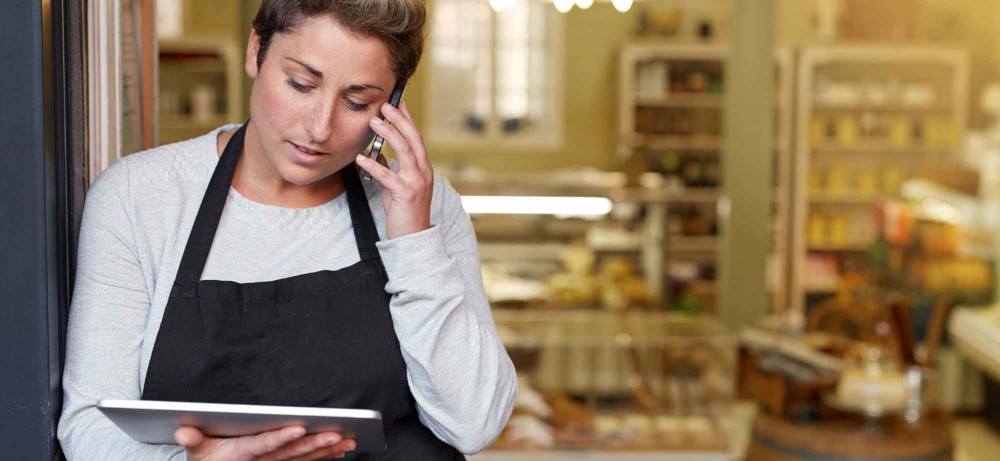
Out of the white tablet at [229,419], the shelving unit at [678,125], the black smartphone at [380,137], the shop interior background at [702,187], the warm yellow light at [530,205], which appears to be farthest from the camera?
Answer: the shelving unit at [678,125]

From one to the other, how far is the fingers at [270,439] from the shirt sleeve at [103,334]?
15cm

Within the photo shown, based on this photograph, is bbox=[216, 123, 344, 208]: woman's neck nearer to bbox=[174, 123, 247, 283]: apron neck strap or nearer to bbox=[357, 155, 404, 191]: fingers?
bbox=[174, 123, 247, 283]: apron neck strap

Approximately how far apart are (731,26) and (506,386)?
6.12 m

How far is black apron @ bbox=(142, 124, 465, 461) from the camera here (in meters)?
1.40

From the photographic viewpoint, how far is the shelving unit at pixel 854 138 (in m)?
8.56

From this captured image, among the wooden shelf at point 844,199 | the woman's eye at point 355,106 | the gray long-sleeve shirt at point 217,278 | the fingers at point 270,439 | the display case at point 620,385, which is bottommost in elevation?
the display case at point 620,385

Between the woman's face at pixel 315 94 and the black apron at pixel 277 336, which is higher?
the woman's face at pixel 315 94

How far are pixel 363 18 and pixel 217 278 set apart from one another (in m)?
0.36

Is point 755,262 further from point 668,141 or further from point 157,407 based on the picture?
point 157,407

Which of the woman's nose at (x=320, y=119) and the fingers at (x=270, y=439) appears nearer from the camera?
the fingers at (x=270, y=439)

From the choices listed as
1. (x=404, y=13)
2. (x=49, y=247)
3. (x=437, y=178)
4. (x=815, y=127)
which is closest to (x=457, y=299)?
(x=437, y=178)

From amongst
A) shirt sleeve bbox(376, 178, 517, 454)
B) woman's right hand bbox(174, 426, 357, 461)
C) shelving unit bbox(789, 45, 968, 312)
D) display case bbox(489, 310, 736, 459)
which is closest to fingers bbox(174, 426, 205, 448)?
woman's right hand bbox(174, 426, 357, 461)

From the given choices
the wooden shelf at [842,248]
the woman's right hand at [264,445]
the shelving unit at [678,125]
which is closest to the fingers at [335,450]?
the woman's right hand at [264,445]

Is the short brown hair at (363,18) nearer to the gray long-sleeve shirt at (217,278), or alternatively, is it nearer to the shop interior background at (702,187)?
the gray long-sleeve shirt at (217,278)
